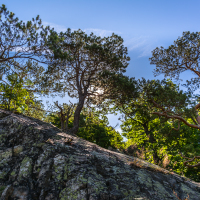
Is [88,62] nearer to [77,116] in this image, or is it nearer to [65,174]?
[77,116]

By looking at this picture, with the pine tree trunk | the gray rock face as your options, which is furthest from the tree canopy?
the gray rock face

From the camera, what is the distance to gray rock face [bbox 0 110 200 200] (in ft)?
12.0

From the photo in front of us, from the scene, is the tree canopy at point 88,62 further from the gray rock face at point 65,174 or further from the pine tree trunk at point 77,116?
the gray rock face at point 65,174

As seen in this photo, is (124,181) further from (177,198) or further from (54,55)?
(54,55)

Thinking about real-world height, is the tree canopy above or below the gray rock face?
above

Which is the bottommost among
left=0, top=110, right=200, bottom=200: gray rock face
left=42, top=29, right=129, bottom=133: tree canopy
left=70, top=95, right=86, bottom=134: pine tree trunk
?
left=0, top=110, right=200, bottom=200: gray rock face

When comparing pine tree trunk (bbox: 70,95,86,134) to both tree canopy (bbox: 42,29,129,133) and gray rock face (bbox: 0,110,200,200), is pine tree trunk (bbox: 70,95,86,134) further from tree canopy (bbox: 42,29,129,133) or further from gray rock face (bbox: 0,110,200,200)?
gray rock face (bbox: 0,110,200,200)

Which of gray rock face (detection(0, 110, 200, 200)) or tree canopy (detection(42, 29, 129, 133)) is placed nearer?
gray rock face (detection(0, 110, 200, 200))

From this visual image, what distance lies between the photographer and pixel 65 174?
4039 mm

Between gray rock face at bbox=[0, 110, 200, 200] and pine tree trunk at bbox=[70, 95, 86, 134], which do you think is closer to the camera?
gray rock face at bbox=[0, 110, 200, 200]

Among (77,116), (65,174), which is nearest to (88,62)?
(77,116)

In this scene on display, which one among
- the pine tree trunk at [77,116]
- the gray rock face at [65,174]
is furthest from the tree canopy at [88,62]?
the gray rock face at [65,174]

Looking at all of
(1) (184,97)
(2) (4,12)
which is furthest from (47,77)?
(1) (184,97)

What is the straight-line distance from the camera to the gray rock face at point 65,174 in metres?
3.65
